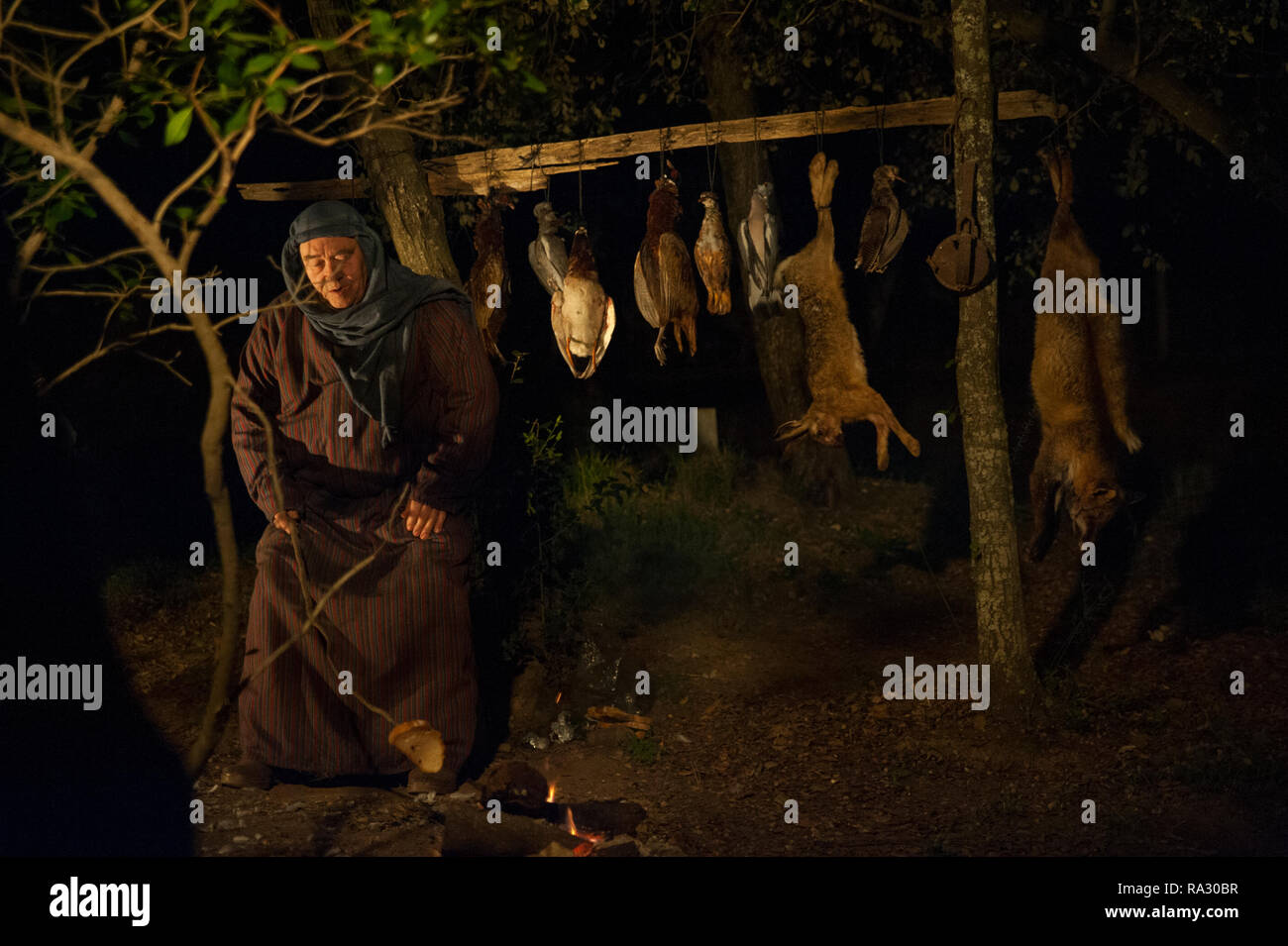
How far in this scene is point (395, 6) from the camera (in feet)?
19.9

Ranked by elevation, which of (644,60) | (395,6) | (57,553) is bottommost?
(57,553)

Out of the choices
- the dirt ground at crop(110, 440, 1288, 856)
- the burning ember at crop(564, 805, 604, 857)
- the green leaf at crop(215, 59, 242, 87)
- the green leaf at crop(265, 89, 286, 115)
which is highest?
the green leaf at crop(215, 59, 242, 87)

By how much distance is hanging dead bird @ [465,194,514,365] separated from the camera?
7.06 m

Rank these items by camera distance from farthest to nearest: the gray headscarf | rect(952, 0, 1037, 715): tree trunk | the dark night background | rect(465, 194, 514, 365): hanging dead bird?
the dark night background < rect(465, 194, 514, 365): hanging dead bird < rect(952, 0, 1037, 715): tree trunk < the gray headscarf

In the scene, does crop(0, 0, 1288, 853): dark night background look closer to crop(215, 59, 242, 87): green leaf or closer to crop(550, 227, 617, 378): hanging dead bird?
crop(550, 227, 617, 378): hanging dead bird

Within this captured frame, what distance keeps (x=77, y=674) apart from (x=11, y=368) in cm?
383

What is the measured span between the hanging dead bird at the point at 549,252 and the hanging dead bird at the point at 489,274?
0.66ft

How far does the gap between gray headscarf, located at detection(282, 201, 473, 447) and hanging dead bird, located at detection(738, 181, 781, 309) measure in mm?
1974

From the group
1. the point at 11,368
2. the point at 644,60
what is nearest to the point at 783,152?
the point at 644,60

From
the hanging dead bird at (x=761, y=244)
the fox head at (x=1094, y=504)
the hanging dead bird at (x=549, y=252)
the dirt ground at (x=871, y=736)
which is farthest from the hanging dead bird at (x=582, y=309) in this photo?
the fox head at (x=1094, y=504)

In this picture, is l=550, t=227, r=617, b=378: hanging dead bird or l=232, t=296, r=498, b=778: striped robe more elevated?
l=550, t=227, r=617, b=378: hanging dead bird

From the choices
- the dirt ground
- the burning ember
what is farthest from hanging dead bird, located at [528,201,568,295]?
the burning ember

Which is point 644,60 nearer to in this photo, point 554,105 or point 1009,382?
point 554,105

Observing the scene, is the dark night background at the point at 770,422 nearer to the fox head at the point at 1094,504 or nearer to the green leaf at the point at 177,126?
the fox head at the point at 1094,504
